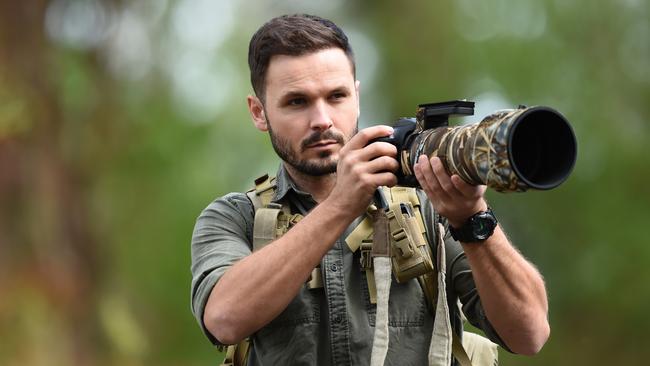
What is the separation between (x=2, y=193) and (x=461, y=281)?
30.6 ft

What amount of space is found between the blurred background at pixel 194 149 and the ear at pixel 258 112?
653cm

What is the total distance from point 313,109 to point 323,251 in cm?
58

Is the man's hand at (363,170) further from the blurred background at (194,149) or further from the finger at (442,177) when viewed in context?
the blurred background at (194,149)

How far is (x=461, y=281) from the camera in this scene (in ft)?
10.3

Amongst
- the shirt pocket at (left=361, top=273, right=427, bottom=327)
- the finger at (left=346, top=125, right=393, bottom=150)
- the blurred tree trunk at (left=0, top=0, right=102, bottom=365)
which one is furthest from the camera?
the blurred tree trunk at (left=0, top=0, right=102, bottom=365)

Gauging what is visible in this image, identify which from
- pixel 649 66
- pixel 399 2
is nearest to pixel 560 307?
pixel 649 66

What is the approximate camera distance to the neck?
132 inches

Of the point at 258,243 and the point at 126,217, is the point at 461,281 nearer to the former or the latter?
the point at 258,243

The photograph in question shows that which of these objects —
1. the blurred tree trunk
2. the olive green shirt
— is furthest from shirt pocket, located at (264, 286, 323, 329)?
the blurred tree trunk

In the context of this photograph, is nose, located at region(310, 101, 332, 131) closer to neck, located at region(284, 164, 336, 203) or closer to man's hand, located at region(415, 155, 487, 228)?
neck, located at region(284, 164, 336, 203)

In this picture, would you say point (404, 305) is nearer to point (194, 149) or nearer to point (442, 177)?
point (442, 177)

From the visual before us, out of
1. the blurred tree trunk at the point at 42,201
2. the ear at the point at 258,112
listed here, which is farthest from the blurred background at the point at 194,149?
the ear at the point at 258,112

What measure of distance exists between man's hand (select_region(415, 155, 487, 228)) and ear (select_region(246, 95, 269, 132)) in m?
1.07

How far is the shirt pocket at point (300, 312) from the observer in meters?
3.12
